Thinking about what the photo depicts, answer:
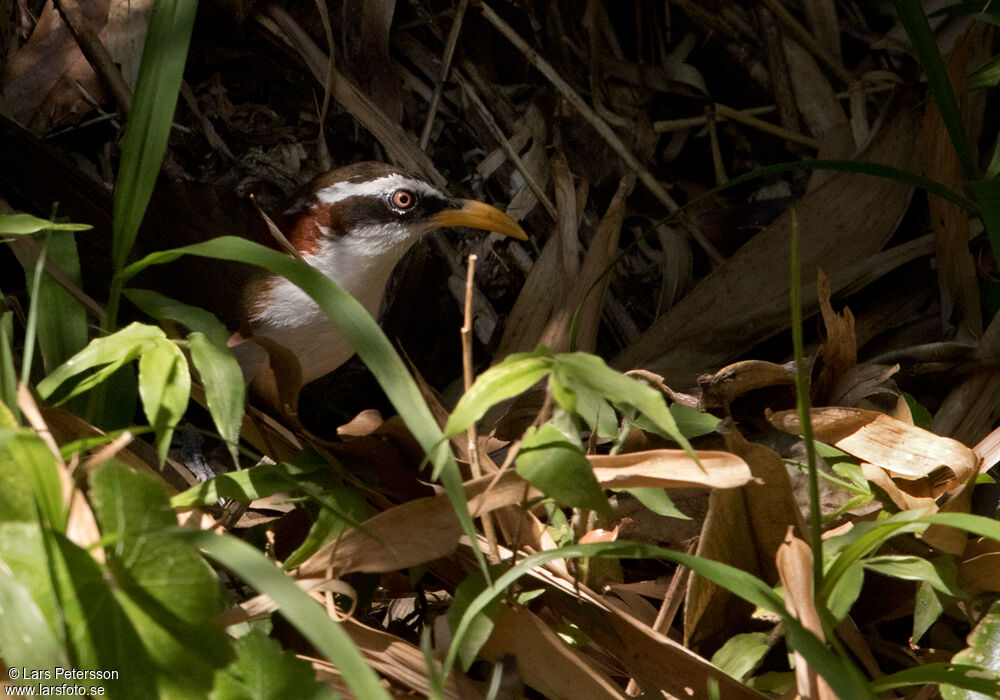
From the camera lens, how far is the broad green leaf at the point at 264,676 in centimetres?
143

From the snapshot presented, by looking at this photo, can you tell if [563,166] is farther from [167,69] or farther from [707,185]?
[167,69]

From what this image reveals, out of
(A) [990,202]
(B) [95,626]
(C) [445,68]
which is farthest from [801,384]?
(C) [445,68]

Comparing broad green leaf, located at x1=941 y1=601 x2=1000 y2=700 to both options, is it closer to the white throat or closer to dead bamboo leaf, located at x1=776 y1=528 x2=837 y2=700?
dead bamboo leaf, located at x1=776 y1=528 x2=837 y2=700

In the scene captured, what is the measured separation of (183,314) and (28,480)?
54 cm

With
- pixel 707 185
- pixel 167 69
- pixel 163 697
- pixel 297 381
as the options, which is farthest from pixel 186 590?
pixel 707 185

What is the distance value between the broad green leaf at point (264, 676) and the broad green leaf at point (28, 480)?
320 millimetres

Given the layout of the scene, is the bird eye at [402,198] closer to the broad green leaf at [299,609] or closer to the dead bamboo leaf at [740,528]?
the dead bamboo leaf at [740,528]

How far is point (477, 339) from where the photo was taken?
3.91 metres

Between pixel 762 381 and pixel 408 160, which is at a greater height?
pixel 408 160

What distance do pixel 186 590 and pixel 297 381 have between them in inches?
29.1

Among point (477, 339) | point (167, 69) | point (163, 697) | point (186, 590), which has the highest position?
point (167, 69)

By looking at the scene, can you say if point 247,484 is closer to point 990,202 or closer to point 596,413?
point 596,413

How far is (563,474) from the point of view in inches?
62.2

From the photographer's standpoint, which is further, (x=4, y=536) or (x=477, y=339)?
(x=477, y=339)
